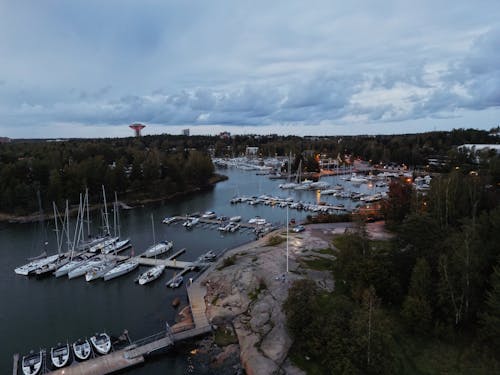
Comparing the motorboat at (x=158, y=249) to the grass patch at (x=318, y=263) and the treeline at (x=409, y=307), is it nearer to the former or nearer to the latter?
the grass patch at (x=318, y=263)

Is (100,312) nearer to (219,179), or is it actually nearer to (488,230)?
(488,230)

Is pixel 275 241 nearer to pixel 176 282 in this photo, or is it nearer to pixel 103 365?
pixel 176 282

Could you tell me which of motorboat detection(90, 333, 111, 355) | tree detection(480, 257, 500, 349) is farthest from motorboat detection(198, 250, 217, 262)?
tree detection(480, 257, 500, 349)

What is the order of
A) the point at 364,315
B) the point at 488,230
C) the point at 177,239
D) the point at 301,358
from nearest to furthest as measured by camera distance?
the point at 364,315 → the point at 301,358 → the point at 488,230 → the point at 177,239

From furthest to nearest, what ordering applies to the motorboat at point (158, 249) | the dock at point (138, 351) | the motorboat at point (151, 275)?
the motorboat at point (158, 249) → the motorboat at point (151, 275) → the dock at point (138, 351)

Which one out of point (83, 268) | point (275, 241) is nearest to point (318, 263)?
point (275, 241)

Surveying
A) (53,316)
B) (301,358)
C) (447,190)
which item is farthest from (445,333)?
(53,316)

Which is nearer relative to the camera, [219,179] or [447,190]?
[447,190]

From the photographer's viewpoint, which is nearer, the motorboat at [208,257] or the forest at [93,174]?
the motorboat at [208,257]

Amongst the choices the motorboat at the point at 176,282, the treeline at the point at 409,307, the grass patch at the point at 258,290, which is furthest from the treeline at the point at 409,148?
the motorboat at the point at 176,282
